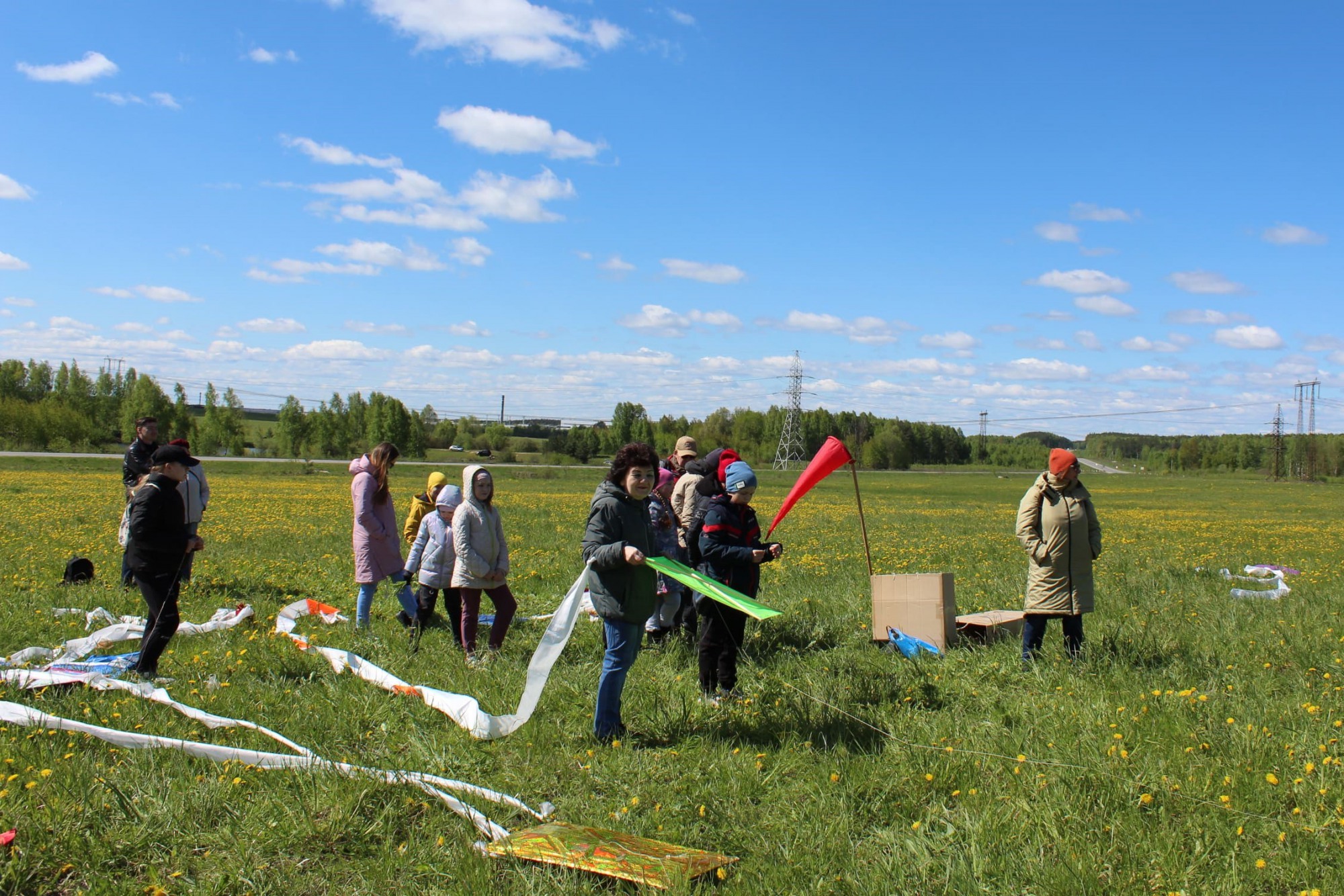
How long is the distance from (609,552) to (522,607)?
5.80 meters

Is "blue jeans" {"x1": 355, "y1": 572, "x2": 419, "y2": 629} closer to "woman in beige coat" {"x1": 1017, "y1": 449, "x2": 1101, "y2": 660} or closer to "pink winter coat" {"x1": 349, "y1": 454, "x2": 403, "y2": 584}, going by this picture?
"pink winter coat" {"x1": 349, "y1": 454, "x2": 403, "y2": 584}

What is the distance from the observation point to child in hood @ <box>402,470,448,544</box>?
8.52m

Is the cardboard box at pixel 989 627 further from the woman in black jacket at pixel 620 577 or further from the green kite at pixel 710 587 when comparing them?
the woman in black jacket at pixel 620 577

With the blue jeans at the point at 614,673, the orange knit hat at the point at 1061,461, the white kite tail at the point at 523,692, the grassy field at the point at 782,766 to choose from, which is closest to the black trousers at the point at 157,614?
the grassy field at the point at 782,766

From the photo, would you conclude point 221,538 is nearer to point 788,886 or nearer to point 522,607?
point 522,607

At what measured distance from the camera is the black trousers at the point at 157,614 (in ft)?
21.5

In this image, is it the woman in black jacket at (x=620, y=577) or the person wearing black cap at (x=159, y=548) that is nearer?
the woman in black jacket at (x=620, y=577)

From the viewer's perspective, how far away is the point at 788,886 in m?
3.72

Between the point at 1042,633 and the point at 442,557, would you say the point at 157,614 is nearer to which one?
the point at 442,557

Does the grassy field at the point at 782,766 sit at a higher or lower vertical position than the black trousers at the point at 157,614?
lower

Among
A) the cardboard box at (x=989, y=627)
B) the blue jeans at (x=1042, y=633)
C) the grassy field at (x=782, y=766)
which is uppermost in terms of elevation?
the blue jeans at (x=1042, y=633)

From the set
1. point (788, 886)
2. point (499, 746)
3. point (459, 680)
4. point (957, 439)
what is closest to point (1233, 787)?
point (788, 886)

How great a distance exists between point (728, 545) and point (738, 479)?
19.6 inches

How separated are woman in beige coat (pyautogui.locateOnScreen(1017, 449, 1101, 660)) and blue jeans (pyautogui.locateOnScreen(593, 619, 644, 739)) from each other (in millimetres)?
3442
